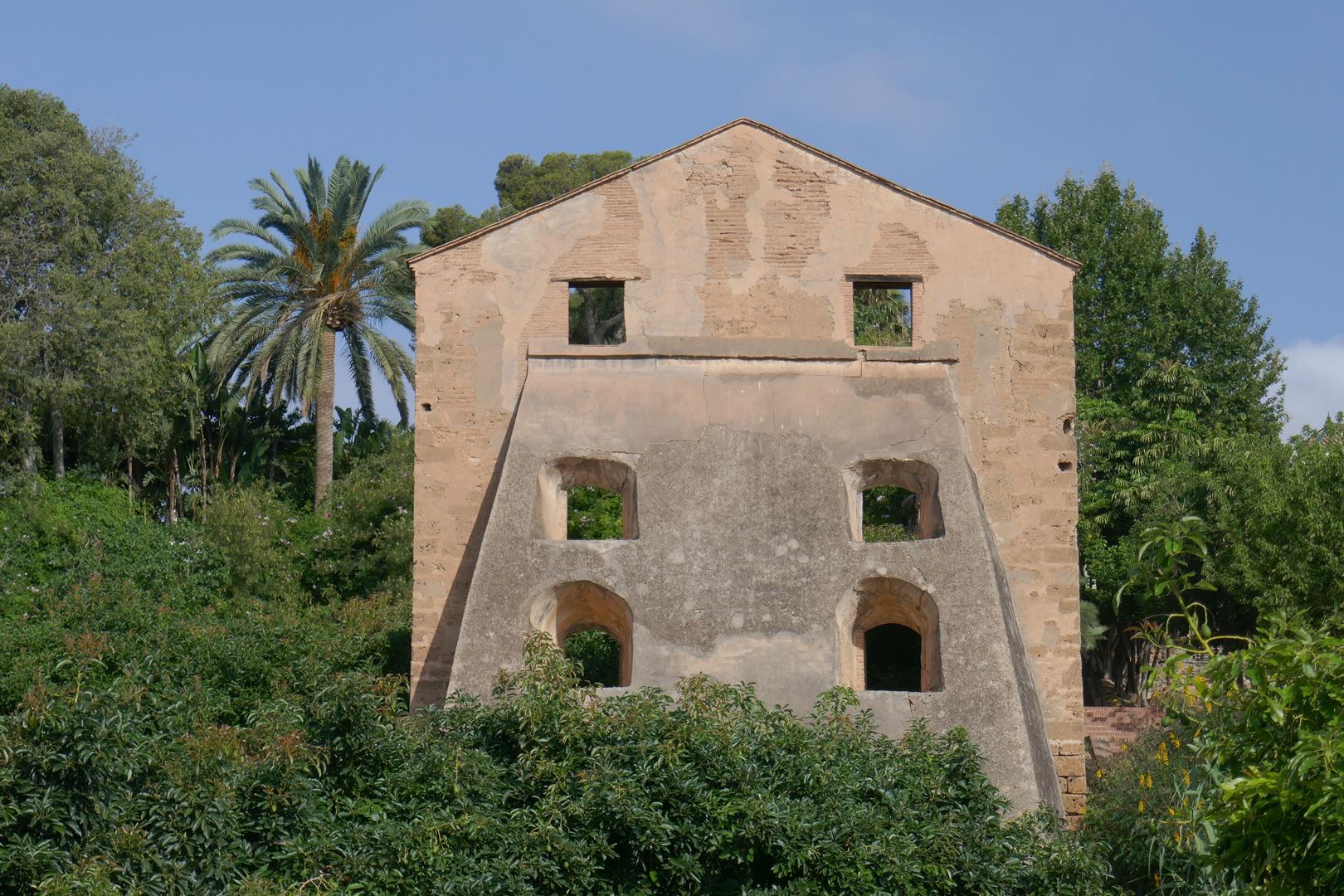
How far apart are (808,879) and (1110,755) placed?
6696mm

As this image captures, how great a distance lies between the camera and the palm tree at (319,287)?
88.9 feet

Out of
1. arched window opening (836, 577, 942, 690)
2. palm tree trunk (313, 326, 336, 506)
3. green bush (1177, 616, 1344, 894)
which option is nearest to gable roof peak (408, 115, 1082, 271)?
arched window opening (836, 577, 942, 690)

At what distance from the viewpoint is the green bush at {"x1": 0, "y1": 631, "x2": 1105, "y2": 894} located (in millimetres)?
9773

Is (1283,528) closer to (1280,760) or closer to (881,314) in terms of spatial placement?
(881,314)

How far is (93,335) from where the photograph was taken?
26375mm

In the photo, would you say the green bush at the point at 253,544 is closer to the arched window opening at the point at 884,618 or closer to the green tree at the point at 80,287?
the green tree at the point at 80,287

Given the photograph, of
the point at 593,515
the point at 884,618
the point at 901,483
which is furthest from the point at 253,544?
the point at 884,618

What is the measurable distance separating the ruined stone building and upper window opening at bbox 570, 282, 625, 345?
17684 millimetres

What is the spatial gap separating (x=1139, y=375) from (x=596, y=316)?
12002mm

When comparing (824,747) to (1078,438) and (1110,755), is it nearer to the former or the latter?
(1110,755)

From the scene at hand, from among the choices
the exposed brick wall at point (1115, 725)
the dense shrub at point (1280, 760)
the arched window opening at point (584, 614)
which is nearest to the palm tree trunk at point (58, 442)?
the arched window opening at point (584, 614)

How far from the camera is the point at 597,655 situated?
61.0 feet

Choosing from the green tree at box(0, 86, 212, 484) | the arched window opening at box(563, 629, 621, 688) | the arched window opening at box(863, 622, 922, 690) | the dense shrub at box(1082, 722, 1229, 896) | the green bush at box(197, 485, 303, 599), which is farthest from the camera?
the green tree at box(0, 86, 212, 484)

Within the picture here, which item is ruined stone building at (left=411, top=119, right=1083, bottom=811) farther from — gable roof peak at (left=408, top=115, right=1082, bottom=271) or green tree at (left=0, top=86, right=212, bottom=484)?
green tree at (left=0, top=86, right=212, bottom=484)
